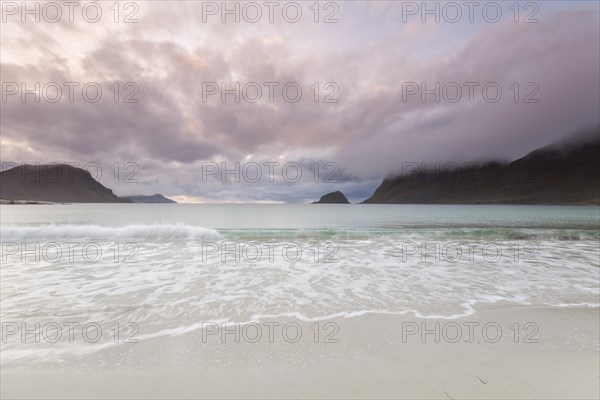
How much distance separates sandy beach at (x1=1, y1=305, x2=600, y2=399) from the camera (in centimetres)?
340

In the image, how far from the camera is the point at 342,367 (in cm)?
393

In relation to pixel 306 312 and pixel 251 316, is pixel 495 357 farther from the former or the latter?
pixel 251 316

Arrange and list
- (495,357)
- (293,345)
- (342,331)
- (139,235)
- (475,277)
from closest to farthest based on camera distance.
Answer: (495,357) < (293,345) < (342,331) < (475,277) < (139,235)

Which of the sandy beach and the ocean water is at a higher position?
the sandy beach

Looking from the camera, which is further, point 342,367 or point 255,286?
point 255,286

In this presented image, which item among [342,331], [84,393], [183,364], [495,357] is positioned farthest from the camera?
[342,331]

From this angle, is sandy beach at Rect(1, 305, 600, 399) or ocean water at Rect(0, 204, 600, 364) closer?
sandy beach at Rect(1, 305, 600, 399)

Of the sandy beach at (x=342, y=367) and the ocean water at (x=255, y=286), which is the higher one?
the sandy beach at (x=342, y=367)

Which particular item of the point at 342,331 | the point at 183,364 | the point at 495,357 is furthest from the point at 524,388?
Answer: the point at 183,364

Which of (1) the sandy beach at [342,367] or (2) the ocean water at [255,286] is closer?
(1) the sandy beach at [342,367]

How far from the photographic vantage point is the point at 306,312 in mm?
6152

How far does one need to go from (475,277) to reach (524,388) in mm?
6759

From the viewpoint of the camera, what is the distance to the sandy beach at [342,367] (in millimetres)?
3404

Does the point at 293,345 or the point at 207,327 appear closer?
the point at 293,345
